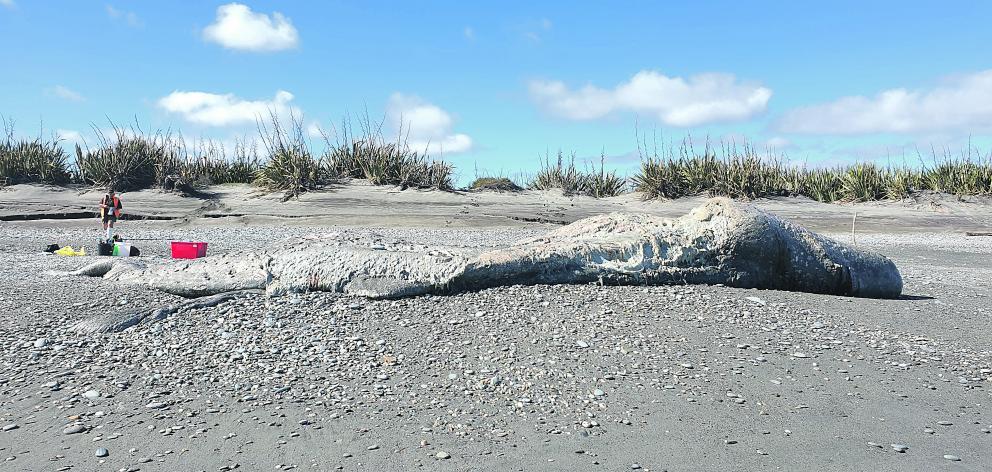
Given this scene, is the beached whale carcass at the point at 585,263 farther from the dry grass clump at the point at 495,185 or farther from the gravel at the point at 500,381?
the dry grass clump at the point at 495,185

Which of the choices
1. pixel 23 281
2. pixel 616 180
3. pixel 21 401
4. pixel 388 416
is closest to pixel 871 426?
pixel 388 416

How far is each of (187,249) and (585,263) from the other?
554 cm

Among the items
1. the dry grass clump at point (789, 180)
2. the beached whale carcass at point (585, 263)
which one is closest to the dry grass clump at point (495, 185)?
the dry grass clump at point (789, 180)

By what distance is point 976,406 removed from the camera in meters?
4.44

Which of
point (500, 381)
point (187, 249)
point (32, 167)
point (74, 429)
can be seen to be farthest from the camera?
point (32, 167)

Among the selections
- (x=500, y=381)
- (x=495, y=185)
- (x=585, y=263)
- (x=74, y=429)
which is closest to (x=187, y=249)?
(x=585, y=263)

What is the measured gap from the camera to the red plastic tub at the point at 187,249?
9.48 m

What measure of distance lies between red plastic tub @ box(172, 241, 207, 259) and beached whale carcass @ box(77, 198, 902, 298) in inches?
82.9

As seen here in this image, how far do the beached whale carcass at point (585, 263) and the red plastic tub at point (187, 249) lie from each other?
2.11 m

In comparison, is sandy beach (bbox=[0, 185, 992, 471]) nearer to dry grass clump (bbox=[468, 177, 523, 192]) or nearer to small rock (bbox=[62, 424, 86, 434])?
small rock (bbox=[62, 424, 86, 434])

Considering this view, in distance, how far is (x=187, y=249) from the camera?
951 cm

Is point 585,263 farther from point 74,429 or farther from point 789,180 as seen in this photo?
point 789,180

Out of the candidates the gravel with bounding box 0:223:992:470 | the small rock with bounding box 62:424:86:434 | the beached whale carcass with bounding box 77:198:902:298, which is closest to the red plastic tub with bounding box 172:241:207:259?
the beached whale carcass with bounding box 77:198:902:298

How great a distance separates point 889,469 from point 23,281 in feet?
23.7
